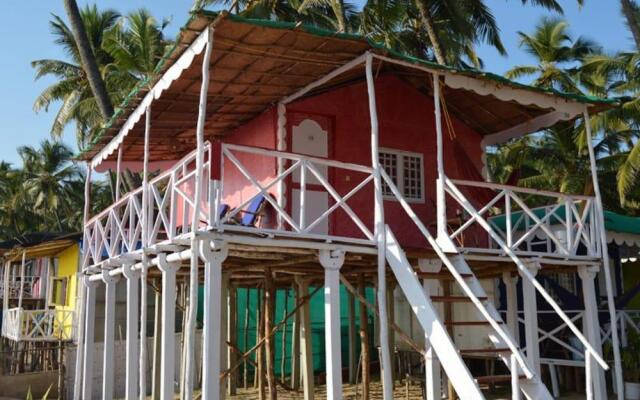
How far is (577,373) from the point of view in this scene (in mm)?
13812

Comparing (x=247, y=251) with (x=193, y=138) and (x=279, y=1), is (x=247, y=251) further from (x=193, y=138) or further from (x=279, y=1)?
(x=279, y=1)

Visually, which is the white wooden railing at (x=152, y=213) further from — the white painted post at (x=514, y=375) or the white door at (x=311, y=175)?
the white painted post at (x=514, y=375)

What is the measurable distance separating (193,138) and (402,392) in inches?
282

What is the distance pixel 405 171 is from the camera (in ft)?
37.5

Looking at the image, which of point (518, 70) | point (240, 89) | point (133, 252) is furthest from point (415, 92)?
point (518, 70)

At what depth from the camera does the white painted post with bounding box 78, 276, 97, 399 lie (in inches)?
488

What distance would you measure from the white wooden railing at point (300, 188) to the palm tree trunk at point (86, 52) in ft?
23.7

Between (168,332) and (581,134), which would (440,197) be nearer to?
(168,332)

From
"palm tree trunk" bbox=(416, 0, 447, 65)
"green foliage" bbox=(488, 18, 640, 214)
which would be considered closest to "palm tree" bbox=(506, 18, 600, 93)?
"green foliage" bbox=(488, 18, 640, 214)

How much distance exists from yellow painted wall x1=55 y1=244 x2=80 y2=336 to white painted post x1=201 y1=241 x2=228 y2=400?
47.1 feet

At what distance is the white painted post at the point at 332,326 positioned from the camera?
7801mm

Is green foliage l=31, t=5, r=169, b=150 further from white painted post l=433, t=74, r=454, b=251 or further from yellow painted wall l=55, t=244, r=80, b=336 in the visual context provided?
white painted post l=433, t=74, r=454, b=251

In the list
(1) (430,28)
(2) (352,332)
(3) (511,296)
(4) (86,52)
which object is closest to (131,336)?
(2) (352,332)

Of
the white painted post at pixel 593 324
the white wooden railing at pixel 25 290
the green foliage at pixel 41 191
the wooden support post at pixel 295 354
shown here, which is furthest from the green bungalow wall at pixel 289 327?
the green foliage at pixel 41 191
